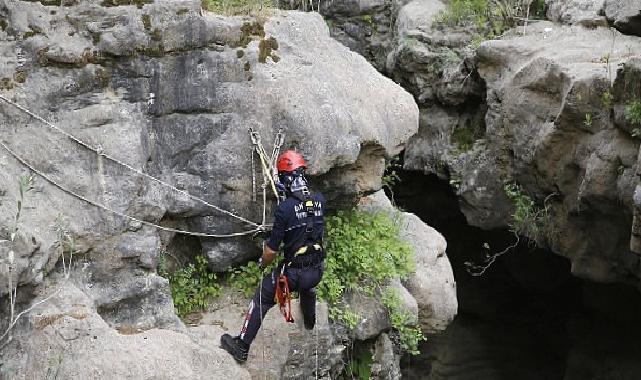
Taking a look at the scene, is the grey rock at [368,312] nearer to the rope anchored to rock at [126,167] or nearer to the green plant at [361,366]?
the green plant at [361,366]

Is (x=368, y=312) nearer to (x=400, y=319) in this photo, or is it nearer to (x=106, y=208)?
(x=400, y=319)

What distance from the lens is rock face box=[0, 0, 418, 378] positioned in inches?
249

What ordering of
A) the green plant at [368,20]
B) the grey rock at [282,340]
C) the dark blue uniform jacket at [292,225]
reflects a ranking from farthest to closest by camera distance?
1. the green plant at [368,20]
2. the grey rock at [282,340]
3. the dark blue uniform jacket at [292,225]

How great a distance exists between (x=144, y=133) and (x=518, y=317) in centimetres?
1025

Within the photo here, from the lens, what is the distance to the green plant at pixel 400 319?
7.95 m

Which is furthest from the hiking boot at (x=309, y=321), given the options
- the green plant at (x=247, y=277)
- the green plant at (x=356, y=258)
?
the green plant at (x=247, y=277)

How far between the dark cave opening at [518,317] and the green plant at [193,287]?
19.7 feet

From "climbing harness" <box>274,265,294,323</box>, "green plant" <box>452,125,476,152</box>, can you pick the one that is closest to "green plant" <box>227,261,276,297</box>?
"climbing harness" <box>274,265,294,323</box>

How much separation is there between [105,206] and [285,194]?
1577 millimetres

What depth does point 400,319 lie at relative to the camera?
7973 mm

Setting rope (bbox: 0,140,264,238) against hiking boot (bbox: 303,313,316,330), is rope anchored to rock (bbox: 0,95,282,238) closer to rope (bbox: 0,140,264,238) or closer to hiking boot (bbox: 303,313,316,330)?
rope (bbox: 0,140,264,238)

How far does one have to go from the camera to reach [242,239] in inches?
289

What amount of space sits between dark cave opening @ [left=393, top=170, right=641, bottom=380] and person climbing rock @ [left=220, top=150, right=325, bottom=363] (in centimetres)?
638

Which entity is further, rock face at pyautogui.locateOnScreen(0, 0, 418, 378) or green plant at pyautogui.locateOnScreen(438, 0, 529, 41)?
green plant at pyautogui.locateOnScreen(438, 0, 529, 41)
